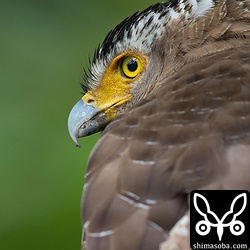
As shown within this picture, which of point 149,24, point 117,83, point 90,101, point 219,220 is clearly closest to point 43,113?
point 90,101

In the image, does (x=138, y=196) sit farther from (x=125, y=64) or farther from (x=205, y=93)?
(x=125, y=64)

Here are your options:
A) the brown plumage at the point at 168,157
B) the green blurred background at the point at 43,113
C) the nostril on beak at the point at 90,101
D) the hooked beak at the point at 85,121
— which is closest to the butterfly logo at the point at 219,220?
the brown plumage at the point at 168,157

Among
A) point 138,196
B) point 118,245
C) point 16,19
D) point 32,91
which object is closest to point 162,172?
point 138,196

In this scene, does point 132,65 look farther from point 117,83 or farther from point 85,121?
point 85,121

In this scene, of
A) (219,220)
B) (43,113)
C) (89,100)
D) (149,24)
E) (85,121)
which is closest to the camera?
(219,220)

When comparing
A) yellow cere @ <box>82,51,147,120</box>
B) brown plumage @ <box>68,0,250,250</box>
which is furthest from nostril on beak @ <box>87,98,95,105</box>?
brown plumage @ <box>68,0,250,250</box>

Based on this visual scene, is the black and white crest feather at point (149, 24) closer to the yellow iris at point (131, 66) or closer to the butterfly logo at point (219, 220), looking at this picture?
the yellow iris at point (131, 66)
